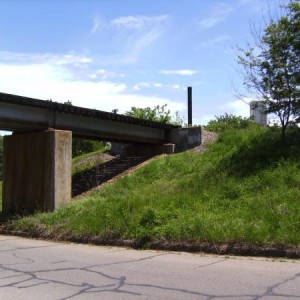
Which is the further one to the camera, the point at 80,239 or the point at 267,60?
the point at 267,60

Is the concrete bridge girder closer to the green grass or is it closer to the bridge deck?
the bridge deck

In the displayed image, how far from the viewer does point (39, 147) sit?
2152 centimetres

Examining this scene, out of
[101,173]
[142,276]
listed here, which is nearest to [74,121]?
[101,173]

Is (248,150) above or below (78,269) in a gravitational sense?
above

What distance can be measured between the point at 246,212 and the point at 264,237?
2.19 metres

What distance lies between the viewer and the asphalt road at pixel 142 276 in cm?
717

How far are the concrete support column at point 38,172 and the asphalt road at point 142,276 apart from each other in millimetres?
8412

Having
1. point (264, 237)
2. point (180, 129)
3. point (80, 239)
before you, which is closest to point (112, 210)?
point (80, 239)

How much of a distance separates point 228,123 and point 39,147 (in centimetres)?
2000

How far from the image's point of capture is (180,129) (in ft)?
96.1

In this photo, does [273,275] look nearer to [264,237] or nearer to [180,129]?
[264,237]

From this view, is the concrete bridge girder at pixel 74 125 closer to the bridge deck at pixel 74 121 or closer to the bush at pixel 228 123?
the bridge deck at pixel 74 121

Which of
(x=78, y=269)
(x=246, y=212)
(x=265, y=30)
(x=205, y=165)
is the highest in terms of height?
(x=265, y=30)

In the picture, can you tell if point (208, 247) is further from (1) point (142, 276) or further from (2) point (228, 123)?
(2) point (228, 123)
